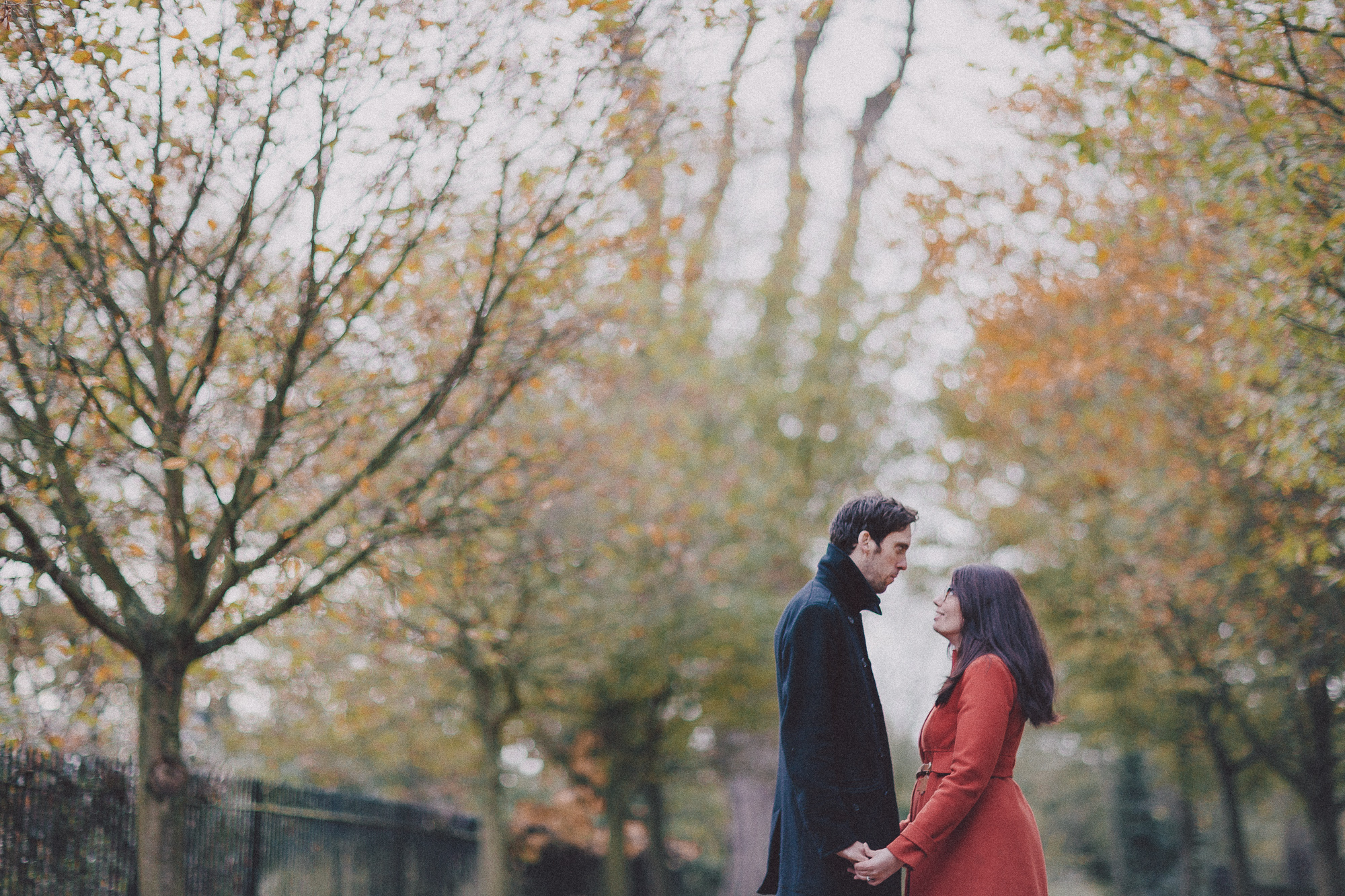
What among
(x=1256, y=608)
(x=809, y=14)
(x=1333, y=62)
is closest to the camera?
(x=809, y=14)

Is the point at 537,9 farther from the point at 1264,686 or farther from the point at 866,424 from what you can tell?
the point at 866,424

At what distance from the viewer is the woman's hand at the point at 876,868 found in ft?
12.5

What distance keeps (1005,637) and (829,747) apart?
0.78 metres

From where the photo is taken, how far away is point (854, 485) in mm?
21719

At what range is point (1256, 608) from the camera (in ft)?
40.2

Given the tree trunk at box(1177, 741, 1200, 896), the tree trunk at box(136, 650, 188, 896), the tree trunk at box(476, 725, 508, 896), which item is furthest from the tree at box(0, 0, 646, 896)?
the tree trunk at box(1177, 741, 1200, 896)

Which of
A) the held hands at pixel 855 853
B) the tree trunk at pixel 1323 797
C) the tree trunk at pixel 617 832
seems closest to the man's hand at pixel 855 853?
the held hands at pixel 855 853

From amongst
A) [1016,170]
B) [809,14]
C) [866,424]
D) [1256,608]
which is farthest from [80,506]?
[866,424]

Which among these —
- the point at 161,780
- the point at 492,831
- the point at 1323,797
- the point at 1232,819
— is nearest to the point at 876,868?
the point at 161,780

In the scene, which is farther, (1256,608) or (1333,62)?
(1256,608)

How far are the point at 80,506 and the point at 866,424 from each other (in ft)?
57.3

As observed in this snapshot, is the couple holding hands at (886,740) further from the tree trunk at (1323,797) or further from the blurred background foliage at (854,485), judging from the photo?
the tree trunk at (1323,797)

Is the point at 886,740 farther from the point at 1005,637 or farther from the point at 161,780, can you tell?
the point at 161,780

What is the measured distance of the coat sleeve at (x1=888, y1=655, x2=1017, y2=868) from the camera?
3889 millimetres
